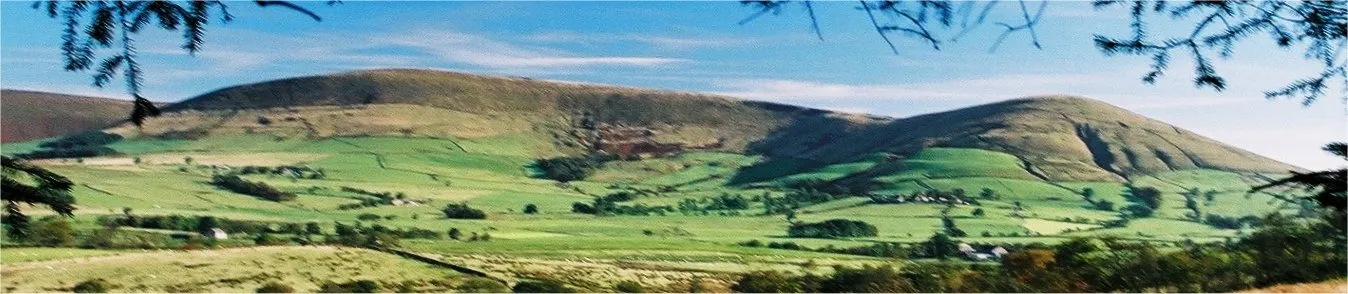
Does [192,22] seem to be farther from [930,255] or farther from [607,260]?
[930,255]

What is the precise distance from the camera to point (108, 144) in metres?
9.25

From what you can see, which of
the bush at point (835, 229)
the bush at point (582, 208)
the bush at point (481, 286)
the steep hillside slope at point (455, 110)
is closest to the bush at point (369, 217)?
the steep hillside slope at point (455, 110)

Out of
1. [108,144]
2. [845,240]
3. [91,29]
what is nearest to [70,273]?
[108,144]

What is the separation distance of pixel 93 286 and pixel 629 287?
4282 mm

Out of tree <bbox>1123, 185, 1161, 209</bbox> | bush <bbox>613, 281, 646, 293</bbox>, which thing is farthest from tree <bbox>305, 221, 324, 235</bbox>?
tree <bbox>1123, 185, 1161, 209</bbox>

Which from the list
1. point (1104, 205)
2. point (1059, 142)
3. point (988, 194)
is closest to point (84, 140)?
point (988, 194)

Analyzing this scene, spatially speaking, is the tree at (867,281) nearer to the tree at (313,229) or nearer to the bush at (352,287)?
the bush at (352,287)

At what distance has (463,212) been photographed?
32.9ft

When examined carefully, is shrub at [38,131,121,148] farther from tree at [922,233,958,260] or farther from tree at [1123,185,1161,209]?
tree at [1123,185,1161,209]

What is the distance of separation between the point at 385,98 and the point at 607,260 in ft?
9.04

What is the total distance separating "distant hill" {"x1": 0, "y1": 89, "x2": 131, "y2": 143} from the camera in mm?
8352

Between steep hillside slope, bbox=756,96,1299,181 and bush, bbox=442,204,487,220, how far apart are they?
116 inches

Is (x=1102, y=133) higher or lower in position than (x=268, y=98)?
lower

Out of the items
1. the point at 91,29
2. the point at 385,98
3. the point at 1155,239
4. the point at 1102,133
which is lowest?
the point at 1155,239
